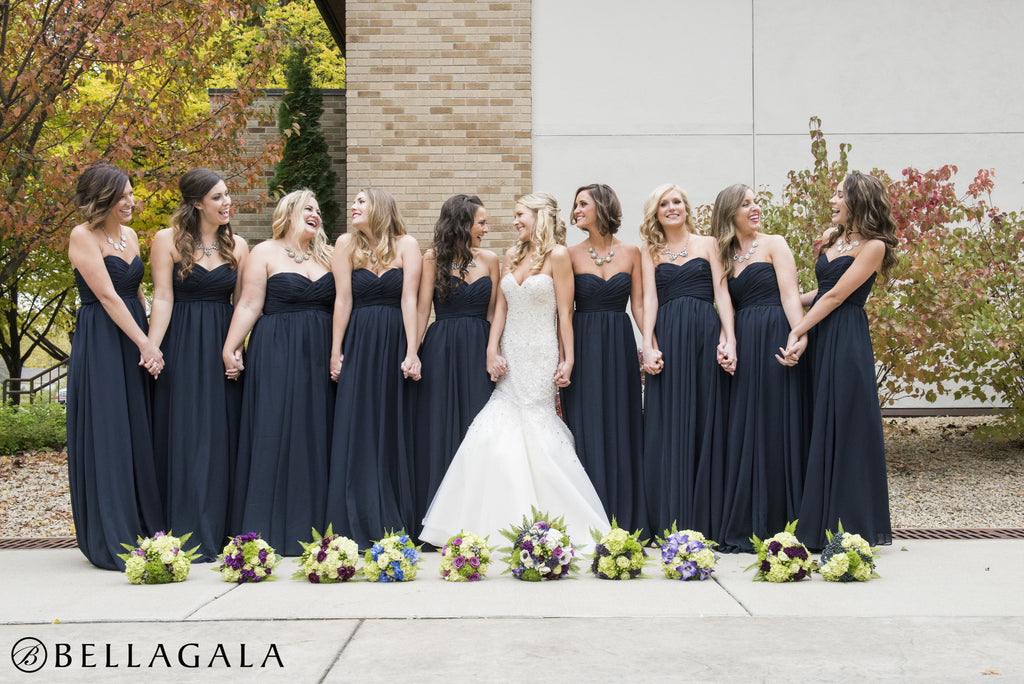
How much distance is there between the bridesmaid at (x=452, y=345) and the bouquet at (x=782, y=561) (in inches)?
86.4

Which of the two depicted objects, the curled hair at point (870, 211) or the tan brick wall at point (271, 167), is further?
the tan brick wall at point (271, 167)

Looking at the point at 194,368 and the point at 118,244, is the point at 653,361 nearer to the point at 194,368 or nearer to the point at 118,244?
the point at 194,368

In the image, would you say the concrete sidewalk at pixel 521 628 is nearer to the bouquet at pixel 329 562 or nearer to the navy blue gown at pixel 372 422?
the bouquet at pixel 329 562

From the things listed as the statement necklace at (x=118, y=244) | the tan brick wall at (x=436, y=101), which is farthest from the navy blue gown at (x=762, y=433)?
the tan brick wall at (x=436, y=101)

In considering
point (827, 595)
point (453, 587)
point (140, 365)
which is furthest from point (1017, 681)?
point (140, 365)

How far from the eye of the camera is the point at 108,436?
6.30 m

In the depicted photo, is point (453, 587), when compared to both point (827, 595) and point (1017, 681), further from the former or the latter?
point (1017, 681)

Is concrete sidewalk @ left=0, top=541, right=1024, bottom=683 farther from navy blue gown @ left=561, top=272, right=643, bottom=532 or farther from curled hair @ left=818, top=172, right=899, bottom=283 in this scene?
curled hair @ left=818, top=172, right=899, bottom=283

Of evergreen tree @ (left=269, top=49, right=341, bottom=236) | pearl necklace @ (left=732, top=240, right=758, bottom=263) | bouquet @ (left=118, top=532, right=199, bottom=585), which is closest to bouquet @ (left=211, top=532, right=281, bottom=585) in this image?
bouquet @ (left=118, top=532, right=199, bottom=585)

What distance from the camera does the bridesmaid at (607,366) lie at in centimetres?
689

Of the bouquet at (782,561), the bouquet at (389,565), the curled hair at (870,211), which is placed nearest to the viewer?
the bouquet at (782,561)

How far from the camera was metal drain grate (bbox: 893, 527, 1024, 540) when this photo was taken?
711 cm

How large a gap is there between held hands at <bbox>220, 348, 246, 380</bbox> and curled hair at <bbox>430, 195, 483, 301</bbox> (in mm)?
1332

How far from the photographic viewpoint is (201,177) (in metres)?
6.68
